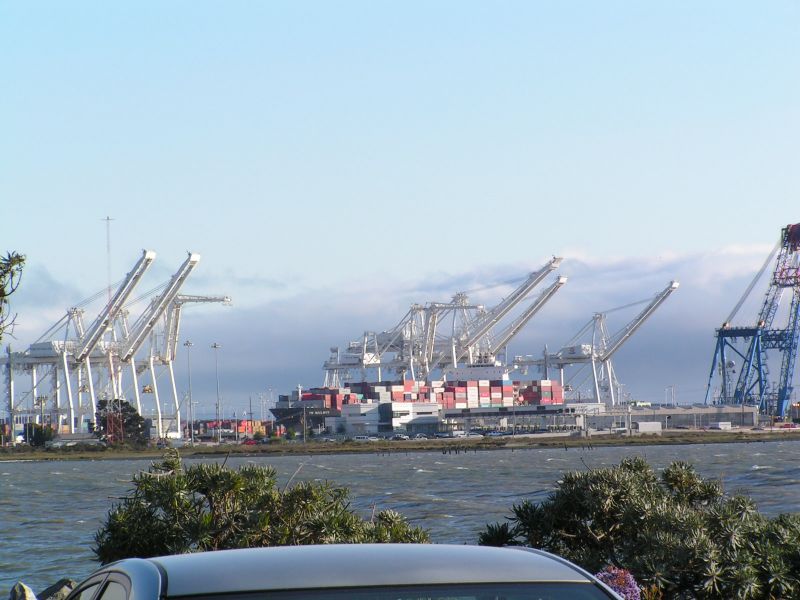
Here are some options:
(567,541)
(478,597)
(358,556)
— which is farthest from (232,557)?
(567,541)

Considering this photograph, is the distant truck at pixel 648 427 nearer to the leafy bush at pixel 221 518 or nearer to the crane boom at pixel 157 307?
the crane boom at pixel 157 307

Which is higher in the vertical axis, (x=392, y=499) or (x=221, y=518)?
(x=221, y=518)

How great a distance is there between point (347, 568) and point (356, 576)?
9cm

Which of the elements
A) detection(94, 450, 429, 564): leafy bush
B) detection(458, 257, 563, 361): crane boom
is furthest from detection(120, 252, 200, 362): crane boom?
detection(94, 450, 429, 564): leafy bush

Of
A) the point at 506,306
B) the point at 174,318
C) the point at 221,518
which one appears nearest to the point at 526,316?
the point at 506,306

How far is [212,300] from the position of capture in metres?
148

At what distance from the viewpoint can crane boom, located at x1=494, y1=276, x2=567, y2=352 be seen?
16969 cm

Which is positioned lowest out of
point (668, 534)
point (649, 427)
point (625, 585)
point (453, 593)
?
point (649, 427)

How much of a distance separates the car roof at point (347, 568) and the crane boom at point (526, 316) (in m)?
165

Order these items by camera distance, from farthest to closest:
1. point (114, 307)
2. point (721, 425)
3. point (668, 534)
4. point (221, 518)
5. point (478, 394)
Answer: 1. point (478, 394)
2. point (721, 425)
3. point (114, 307)
4. point (221, 518)
5. point (668, 534)

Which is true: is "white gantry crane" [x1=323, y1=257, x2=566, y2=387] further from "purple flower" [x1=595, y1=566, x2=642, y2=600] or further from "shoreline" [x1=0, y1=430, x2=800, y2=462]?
"purple flower" [x1=595, y1=566, x2=642, y2=600]

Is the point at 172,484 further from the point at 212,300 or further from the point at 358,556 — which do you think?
the point at 212,300

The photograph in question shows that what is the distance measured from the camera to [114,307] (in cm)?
13888

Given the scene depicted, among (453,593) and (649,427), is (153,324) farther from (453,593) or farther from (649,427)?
(453,593)
